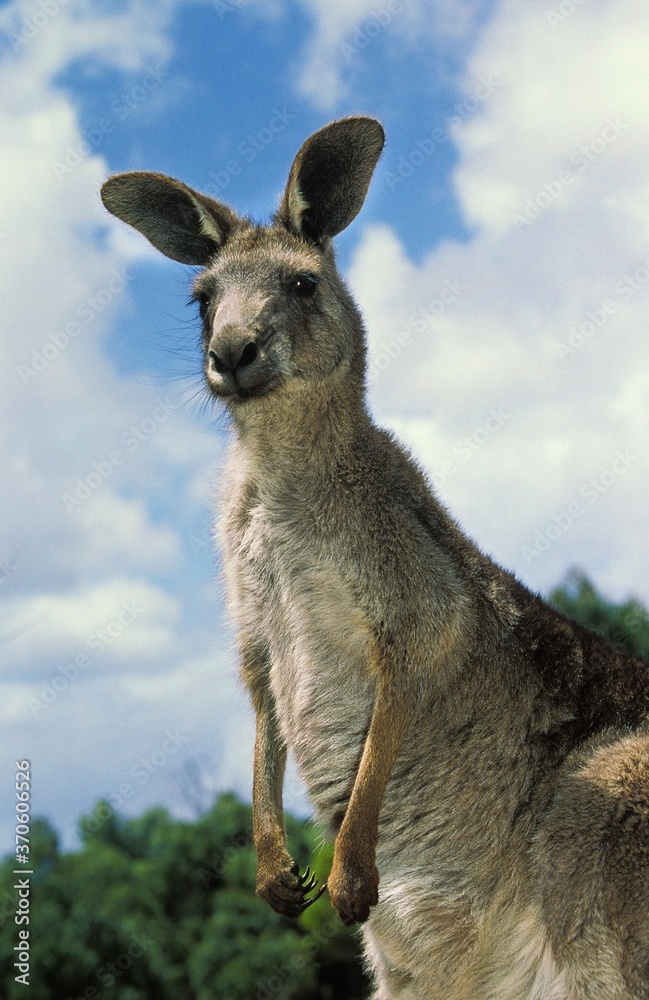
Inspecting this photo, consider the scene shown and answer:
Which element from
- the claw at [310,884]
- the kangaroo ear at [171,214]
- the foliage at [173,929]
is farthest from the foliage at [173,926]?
the kangaroo ear at [171,214]

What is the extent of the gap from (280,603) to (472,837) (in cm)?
137

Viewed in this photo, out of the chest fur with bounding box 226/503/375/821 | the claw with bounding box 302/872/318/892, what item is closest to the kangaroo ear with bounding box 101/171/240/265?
the chest fur with bounding box 226/503/375/821

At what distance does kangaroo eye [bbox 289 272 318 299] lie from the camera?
18.3ft

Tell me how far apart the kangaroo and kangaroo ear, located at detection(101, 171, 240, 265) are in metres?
0.03

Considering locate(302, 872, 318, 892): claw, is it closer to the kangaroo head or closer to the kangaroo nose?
the kangaroo head

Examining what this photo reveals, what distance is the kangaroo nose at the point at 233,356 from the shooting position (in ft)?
17.1

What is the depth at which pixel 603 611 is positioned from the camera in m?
17.5

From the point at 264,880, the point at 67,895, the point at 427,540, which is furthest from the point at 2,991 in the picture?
the point at 427,540

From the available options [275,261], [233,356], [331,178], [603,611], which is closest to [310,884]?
[233,356]

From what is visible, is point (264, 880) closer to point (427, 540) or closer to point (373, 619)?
point (373, 619)

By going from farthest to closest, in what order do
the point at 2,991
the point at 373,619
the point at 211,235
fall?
the point at 2,991 → the point at 211,235 → the point at 373,619

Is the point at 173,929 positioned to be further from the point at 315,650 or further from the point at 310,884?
the point at 315,650

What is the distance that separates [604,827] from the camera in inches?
200

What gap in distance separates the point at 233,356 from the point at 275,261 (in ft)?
2.32
